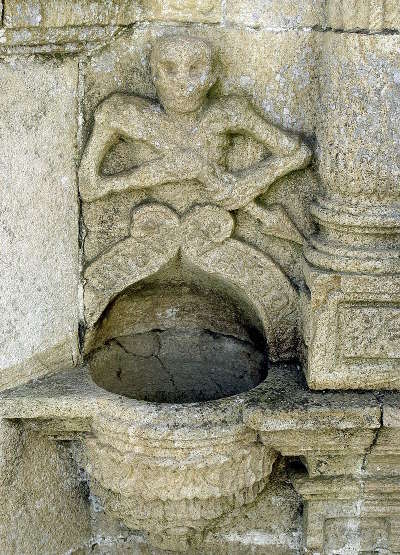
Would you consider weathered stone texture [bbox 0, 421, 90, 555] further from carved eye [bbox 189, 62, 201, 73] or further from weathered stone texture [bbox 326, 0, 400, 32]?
weathered stone texture [bbox 326, 0, 400, 32]

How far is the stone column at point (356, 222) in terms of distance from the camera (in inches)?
103

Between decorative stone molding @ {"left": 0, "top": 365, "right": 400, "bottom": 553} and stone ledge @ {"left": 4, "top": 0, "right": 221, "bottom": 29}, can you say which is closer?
stone ledge @ {"left": 4, "top": 0, "right": 221, "bottom": 29}

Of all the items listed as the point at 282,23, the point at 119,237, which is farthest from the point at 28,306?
the point at 282,23

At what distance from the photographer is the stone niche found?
2.67 metres

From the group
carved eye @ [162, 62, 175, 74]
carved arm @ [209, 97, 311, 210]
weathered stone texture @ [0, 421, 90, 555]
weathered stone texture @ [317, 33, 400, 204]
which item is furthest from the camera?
weathered stone texture @ [0, 421, 90, 555]

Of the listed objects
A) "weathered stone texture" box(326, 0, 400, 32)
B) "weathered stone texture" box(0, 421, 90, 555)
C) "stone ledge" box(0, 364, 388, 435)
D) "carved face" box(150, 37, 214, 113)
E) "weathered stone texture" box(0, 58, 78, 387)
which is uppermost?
"weathered stone texture" box(326, 0, 400, 32)

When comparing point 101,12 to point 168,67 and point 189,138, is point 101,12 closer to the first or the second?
point 168,67

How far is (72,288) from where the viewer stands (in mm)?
3023

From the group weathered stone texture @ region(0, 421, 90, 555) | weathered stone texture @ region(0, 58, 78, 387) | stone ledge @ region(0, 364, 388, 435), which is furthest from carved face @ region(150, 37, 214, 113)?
weathered stone texture @ region(0, 421, 90, 555)

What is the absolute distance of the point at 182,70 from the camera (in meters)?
2.70

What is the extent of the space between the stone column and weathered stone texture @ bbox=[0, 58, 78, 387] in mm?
833

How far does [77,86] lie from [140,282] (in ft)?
2.51

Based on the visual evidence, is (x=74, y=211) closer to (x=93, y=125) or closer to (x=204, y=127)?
(x=93, y=125)

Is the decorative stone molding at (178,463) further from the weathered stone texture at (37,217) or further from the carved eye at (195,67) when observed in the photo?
the carved eye at (195,67)
